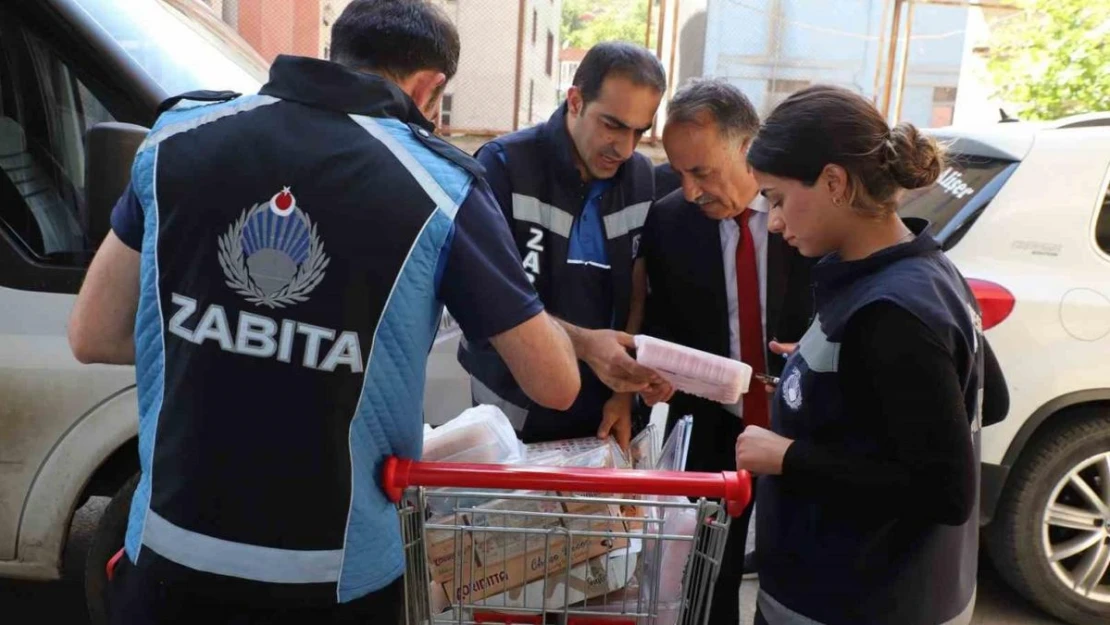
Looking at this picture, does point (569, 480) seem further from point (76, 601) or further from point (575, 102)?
point (76, 601)

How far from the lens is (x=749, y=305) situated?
273 cm

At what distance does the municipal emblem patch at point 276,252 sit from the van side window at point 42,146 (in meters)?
1.77

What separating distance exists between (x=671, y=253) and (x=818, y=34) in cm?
1158

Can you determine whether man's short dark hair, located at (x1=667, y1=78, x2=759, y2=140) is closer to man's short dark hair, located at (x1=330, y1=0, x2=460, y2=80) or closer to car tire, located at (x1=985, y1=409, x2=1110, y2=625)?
man's short dark hair, located at (x1=330, y1=0, x2=460, y2=80)

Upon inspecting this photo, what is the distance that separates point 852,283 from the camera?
1.83 metres

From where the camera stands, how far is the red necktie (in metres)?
2.73

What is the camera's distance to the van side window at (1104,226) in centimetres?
389

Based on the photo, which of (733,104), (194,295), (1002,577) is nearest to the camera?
(194,295)

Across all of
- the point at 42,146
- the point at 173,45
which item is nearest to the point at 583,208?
the point at 173,45

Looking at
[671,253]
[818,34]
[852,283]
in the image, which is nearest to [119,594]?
[852,283]

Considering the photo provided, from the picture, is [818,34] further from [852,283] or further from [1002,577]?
[852,283]

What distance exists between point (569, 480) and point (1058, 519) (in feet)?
10.3

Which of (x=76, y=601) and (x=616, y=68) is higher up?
(x=616, y=68)

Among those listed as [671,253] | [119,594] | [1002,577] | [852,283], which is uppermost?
[852,283]
